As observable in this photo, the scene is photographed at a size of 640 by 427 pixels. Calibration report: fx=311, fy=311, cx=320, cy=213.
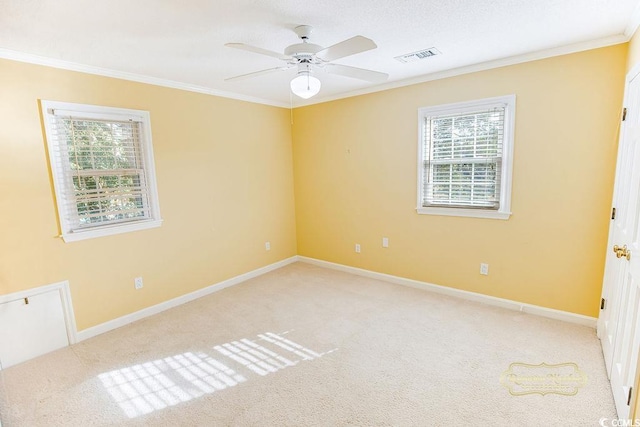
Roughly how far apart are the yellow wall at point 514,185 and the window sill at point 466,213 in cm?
6

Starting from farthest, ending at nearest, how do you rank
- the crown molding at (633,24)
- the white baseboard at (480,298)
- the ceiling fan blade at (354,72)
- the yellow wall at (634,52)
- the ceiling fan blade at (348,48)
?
the white baseboard at (480,298), the ceiling fan blade at (354,72), the yellow wall at (634,52), the crown molding at (633,24), the ceiling fan blade at (348,48)

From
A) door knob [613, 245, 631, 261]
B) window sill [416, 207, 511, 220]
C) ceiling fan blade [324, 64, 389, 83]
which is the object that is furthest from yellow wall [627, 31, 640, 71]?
ceiling fan blade [324, 64, 389, 83]

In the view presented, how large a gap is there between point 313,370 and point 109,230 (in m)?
2.29

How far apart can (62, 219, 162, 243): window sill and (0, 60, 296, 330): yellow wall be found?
53 mm

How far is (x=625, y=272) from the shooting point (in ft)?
6.46

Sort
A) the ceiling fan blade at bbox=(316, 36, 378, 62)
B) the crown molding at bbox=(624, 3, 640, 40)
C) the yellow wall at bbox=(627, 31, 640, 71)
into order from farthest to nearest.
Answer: the yellow wall at bbox=(627, 31, 640, 71) → the crown molding at bbox=(624, 3, 640, 40) → the ceiling fan blade at bbox=(316, 36, 378, 62)

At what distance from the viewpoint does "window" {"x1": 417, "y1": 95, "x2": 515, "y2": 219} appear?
302 centimetres

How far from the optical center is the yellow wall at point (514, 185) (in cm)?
261

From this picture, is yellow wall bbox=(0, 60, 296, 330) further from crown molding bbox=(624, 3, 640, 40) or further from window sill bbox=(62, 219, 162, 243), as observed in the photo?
crown molding bbox=(624, 3, 640, 40)

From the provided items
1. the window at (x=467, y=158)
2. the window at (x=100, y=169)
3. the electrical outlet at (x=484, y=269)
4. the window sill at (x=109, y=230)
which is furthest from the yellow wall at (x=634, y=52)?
the window sill at (x=109, y=230)

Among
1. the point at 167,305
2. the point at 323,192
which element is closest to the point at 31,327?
the point at 167,305

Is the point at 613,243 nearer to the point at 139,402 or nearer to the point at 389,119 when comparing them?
the point at 389,119

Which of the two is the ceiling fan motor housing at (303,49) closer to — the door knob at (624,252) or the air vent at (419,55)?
the air vent at (419,55)

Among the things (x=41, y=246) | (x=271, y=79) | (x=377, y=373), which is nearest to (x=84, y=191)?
(x=41, y=246)
